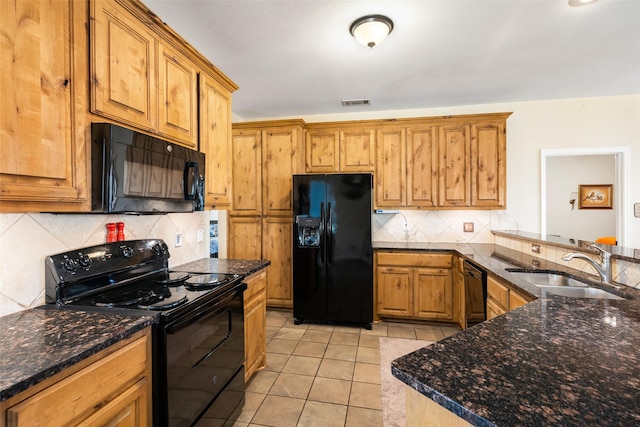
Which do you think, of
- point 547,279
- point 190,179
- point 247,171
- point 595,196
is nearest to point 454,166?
point 547,279

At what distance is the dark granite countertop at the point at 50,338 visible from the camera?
2.53 feet

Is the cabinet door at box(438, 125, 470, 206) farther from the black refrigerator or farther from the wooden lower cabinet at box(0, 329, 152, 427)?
the wooden lower cabinet at box(0, 329, 152, 427)

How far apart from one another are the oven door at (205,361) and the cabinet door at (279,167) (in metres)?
1.88

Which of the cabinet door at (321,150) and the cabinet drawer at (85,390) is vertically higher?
the cabinet door at (321,150)

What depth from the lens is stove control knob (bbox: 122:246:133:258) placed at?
1653mm

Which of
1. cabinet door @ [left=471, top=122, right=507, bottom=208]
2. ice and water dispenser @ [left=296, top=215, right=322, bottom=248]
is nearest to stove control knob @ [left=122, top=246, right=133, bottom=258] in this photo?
ice and water dispenser @ [left=296, top=215, right=322, bottom=248]

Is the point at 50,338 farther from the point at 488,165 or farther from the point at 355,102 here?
the point at 488,165

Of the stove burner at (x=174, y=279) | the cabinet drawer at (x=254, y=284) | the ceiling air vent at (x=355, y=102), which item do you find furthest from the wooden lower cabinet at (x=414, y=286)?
the stove burner at (x=174, y=279)

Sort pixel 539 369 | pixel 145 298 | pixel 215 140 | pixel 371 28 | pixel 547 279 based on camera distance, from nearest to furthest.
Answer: pixel 539 369
pixel 145 298
pixel 371 28
pixel 547 279
pixel 215 140

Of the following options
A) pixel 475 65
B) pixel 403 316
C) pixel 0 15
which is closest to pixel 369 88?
pixel 475 65

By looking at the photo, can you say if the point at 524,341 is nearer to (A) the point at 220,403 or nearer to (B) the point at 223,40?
(A) the point at 220,403

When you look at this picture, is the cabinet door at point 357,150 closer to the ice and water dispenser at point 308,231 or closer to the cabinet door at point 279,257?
the ice and water dispenser at point 308,231

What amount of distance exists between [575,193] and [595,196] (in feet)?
0.98

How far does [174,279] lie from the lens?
1758mm
